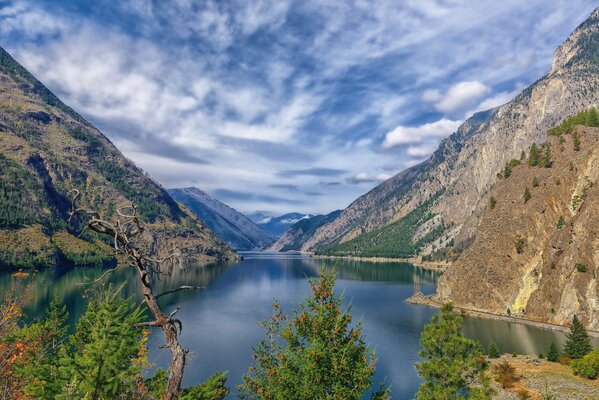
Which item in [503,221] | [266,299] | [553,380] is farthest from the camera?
[266,299]

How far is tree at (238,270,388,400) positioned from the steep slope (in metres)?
106

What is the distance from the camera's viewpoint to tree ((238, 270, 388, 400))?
19266mm

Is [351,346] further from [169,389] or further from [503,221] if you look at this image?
[503,221]

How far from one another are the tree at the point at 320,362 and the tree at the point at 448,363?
20957 mm

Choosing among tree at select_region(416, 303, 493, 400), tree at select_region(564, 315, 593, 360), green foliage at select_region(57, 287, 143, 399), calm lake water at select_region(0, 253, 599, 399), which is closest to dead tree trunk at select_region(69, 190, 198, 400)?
green foliage at select_region(57, 287, 143, 399)

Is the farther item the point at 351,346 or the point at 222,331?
the point at 222,331

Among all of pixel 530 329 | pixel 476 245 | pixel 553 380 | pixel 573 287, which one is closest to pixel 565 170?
pixel 476 245

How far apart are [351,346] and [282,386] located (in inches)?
149

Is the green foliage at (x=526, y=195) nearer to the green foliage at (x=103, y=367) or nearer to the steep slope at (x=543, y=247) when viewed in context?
the steep slope at (x=543, y=247)

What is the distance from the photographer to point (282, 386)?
19719 mm

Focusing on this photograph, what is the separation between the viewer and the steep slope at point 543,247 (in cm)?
10856

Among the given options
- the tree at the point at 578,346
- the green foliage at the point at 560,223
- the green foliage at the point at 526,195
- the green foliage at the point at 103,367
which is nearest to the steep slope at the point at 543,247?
the green foliage at the point at 560,223

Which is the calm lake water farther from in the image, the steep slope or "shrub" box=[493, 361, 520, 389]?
the steep slope

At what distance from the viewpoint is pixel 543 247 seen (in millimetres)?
131250
